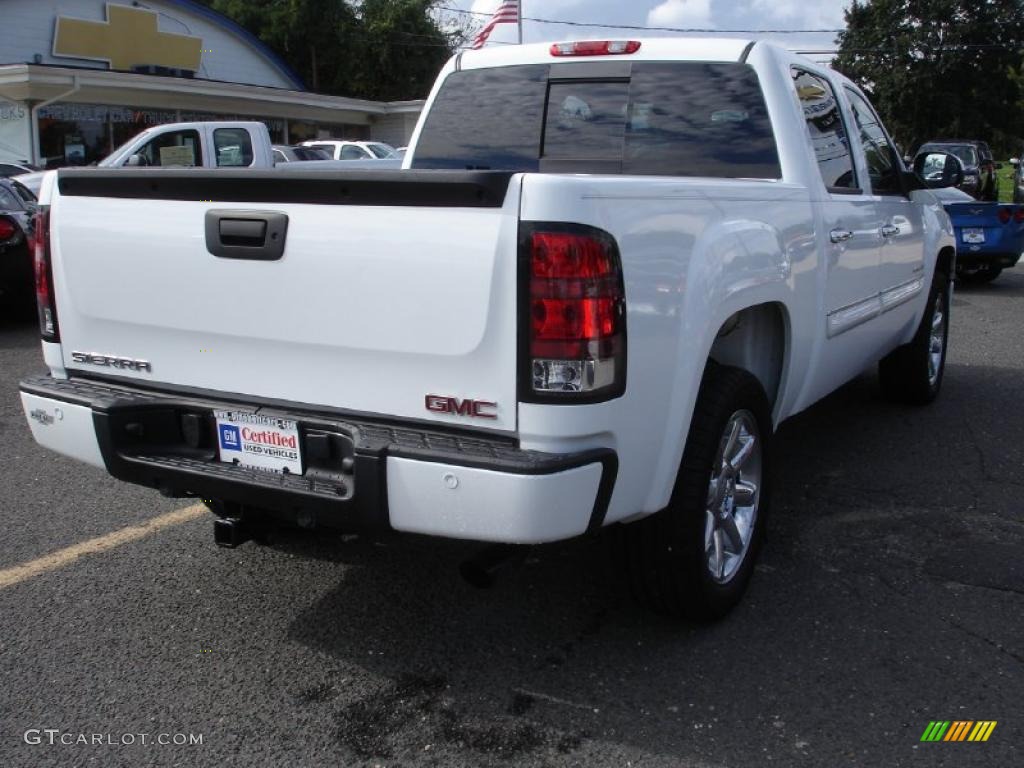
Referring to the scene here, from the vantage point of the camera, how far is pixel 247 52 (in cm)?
3303

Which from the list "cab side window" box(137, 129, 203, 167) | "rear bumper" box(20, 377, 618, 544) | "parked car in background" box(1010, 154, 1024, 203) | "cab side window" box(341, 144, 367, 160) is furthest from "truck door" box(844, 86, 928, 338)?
"cab side window" box(341, 144, 367, 160)

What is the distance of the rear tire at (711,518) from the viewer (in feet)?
10.3

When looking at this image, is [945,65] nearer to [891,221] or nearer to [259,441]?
[891,221]

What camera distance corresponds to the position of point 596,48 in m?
4.59

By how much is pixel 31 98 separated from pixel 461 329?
2349 centimetres

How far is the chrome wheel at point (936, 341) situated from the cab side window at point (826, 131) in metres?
2.06

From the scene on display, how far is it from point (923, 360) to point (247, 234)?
15.7ft

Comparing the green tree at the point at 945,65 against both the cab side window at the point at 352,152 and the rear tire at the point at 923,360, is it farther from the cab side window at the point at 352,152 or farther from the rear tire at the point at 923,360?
the rear tire at the point at 923,360

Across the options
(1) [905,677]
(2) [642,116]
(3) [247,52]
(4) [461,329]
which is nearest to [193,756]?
(4) [461,329]

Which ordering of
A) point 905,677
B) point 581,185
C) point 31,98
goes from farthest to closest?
point 31,98, point 905,677, point 581,185

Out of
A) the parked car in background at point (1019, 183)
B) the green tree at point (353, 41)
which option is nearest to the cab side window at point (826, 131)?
the parked car in background at point (1019, 183)

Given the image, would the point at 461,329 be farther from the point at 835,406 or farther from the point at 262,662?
the point at 835,406

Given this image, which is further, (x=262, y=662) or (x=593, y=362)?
(x=262, y=662)

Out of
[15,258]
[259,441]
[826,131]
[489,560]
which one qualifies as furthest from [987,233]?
[259,441]
